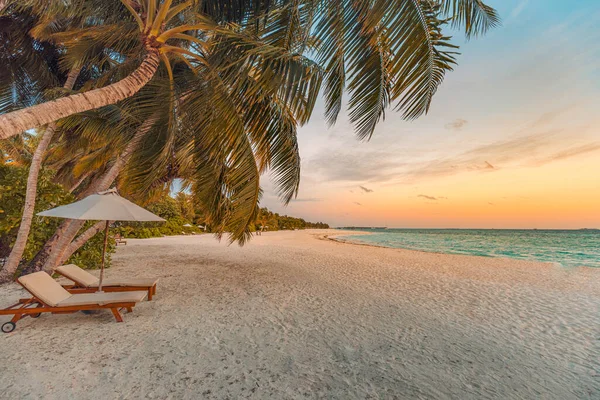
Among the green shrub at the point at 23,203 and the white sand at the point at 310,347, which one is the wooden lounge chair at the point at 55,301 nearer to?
the white sand at the point at 310,347

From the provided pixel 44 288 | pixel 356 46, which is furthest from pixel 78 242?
pixel 356 46

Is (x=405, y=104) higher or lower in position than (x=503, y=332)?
higher

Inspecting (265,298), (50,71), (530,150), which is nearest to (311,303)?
(265,298)

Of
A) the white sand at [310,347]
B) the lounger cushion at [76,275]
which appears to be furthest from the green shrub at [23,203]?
the lounger cushion at [76,275]

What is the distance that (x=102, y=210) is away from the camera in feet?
13.2

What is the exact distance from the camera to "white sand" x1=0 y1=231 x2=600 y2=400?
7.86 ft

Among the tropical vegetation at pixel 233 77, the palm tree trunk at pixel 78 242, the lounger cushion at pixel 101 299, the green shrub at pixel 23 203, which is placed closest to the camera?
the tropical vegetation at pixel 233 77

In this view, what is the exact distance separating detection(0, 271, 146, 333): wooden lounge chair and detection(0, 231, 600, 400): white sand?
8.9 inches

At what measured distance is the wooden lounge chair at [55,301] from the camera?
3.48m

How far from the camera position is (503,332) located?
3926 mm

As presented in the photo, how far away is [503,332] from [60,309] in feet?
20.5

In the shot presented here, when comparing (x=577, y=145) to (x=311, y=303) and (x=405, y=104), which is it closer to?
(x=405, y=104)

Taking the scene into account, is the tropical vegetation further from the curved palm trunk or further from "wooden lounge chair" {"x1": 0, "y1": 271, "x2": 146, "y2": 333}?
"wooden lounge chair" {"x1": 0, "y1": 271, "x2": 146, "y2": 333}

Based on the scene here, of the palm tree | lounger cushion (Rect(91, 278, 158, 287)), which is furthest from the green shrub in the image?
the palm tree
